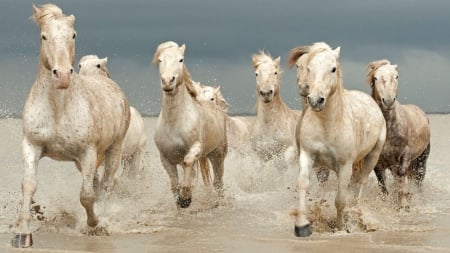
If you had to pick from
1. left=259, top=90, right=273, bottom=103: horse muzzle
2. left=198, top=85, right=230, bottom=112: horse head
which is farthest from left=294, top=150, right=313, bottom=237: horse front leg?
left=198, top=85, right=230, bottom=112: horse head

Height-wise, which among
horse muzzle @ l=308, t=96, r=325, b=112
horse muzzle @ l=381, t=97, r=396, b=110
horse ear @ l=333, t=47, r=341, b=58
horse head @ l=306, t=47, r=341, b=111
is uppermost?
horse ear @ l=333, t=47, r=341, b=58

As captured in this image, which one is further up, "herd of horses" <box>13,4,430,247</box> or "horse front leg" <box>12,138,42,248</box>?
"herd of horses" <box>13,4,430,247</box>

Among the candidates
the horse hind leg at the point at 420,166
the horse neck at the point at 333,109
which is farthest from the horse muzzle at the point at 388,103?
the horse hind leg at the point at 420,166

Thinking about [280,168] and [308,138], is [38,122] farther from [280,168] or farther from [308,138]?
[280,168]

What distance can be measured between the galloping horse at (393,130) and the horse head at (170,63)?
2.51 metres

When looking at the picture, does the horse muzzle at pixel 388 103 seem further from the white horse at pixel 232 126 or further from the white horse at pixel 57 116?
the white horse at pixel 232 126

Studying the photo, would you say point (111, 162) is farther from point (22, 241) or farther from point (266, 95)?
point (266, 95)

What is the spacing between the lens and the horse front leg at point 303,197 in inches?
327

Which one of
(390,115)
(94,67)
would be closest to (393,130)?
(390,115)

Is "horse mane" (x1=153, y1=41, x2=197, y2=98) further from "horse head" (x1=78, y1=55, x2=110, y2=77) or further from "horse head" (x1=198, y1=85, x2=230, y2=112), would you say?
"horse head" (x1=198, y1=85, x2=230, y2=112)

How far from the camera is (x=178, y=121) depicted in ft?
34.8

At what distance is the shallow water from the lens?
7.99 metres

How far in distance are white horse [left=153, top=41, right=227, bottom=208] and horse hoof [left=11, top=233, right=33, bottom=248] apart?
9.56 ft

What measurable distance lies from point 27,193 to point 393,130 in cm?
542
